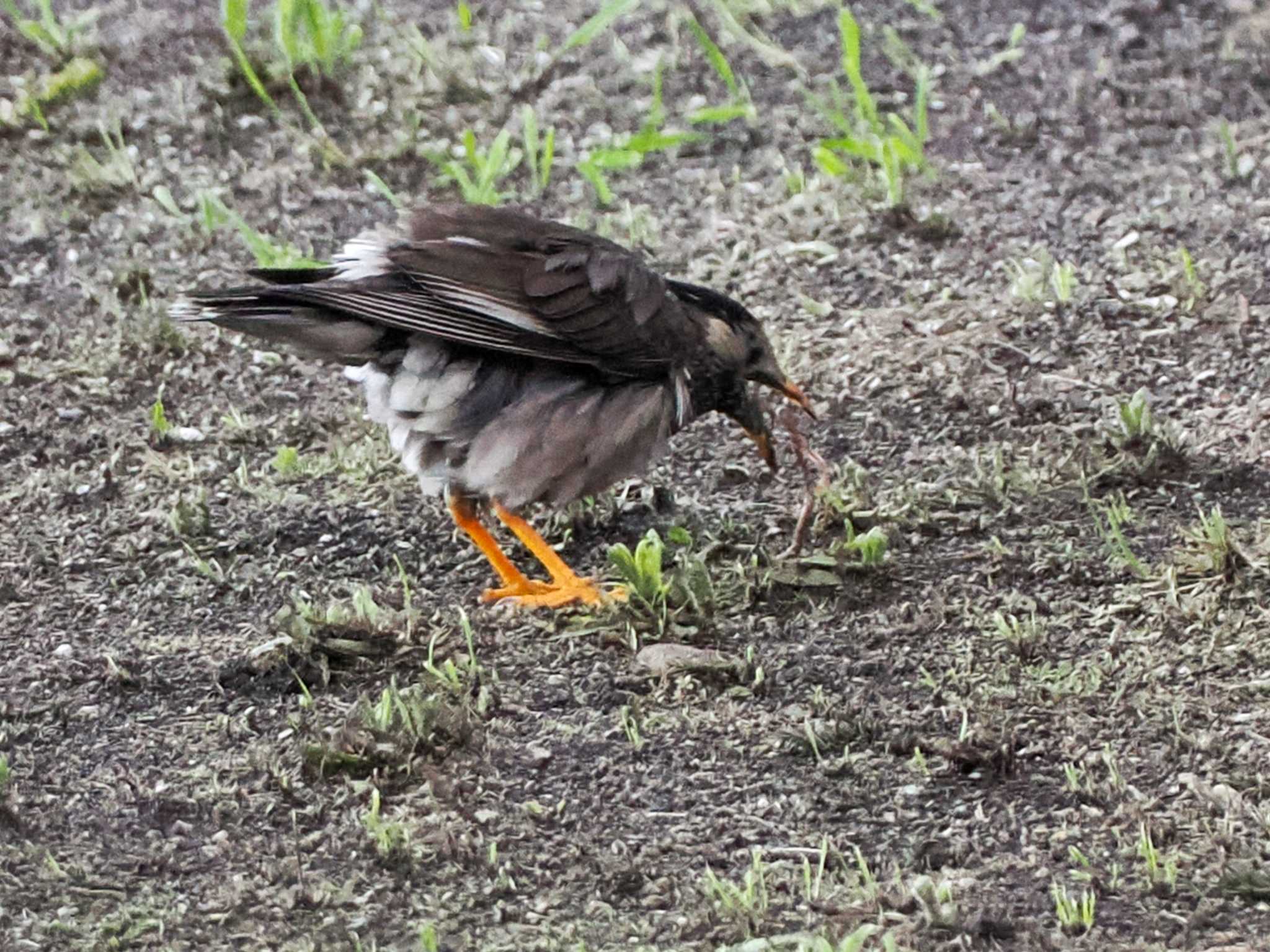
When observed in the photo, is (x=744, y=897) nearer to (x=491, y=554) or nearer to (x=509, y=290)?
(x=491, y=554)

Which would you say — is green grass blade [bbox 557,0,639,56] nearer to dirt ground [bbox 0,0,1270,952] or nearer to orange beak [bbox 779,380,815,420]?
dirt ground [bbox 0,0,1270,952]

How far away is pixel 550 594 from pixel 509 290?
33.6 inches

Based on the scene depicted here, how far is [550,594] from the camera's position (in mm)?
5363

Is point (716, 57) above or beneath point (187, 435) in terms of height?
above

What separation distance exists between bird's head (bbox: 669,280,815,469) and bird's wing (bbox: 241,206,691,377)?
0.40 feet

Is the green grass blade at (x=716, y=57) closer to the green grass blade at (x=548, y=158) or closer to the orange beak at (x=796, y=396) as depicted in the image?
the green grass blade at (x=548, y=158)

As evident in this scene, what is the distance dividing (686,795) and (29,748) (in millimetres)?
1646

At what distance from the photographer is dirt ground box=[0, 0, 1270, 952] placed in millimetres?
4168

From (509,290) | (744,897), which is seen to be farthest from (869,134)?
(744,897)

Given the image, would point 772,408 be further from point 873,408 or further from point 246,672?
point 246,672

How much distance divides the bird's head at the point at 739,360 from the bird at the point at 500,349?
0.17ft

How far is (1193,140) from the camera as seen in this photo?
751 centimetres

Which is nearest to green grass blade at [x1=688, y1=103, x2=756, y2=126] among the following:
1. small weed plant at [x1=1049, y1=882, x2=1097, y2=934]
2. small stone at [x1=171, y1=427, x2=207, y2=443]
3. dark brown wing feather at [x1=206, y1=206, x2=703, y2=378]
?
dark brown wing feather at [x1=206, y1=206, x2=703, y2=378]

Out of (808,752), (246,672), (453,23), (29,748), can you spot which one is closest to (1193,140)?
(453,23)
